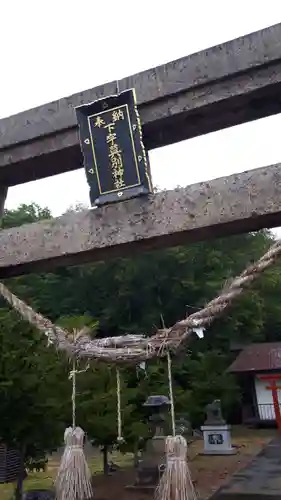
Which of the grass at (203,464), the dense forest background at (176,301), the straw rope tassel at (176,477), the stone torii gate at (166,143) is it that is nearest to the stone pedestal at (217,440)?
the grass at (203,464)

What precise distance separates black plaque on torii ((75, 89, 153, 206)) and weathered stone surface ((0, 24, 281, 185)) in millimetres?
106

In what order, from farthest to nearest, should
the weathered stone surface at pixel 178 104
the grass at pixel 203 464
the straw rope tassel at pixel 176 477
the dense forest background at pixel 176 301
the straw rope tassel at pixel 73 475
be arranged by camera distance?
1. the dense forest background at pixel 176 301
2. the grass at pixel 203 464
3. the weathered stone surface at pixel 178 104
4. the straw rope tassel at pixel 73 475
5. the straw rope tassel at pixel 176 477

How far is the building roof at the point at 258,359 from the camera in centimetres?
1633

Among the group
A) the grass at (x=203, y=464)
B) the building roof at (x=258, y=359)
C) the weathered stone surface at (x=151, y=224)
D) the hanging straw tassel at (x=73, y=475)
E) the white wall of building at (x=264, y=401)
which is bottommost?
the grass at (x=203, y=464)

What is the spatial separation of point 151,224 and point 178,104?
878 mm

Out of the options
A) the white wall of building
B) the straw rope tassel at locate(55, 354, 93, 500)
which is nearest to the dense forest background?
the white wall of building

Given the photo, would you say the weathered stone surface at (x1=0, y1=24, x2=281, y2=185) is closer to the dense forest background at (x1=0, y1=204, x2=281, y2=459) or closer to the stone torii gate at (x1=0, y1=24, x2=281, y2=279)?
the stone torii gate at (x1=0, y1=24, x2=281, y2=279)

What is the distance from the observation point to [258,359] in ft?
55.5

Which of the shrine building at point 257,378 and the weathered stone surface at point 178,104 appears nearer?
the weathered stone surface at point 178,104

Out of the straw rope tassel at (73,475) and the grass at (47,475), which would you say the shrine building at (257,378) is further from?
the straw rope tassel at (73,475)

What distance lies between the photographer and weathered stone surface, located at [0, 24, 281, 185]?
2789mm

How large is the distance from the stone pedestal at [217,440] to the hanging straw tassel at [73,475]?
11.0m

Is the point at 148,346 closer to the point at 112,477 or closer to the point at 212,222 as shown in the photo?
the point at 212,222

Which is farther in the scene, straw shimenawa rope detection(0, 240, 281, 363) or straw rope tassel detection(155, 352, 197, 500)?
straw shimenawa rope detection(0, 240, 281, 363)
